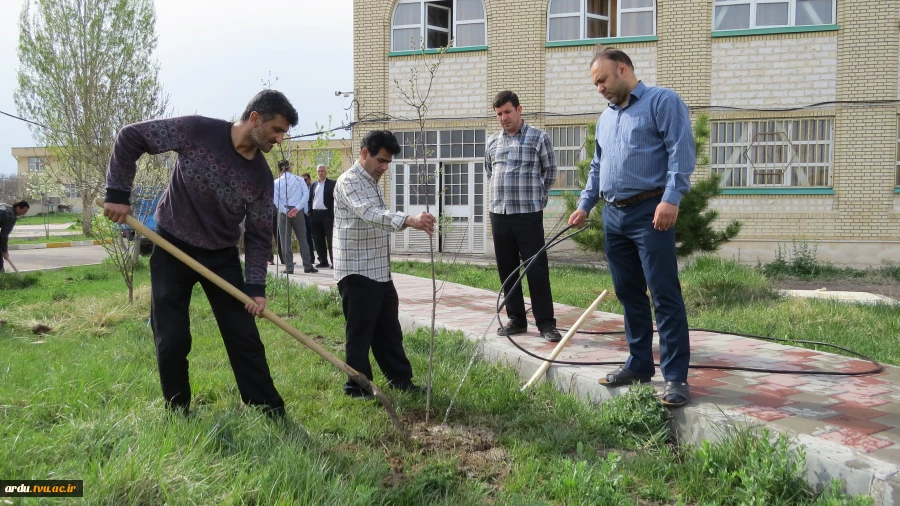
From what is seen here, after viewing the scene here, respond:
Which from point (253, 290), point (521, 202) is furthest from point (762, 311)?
point (253, 290)

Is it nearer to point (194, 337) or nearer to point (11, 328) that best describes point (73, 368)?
point (194, 337)

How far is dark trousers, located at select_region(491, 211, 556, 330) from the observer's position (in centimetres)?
550

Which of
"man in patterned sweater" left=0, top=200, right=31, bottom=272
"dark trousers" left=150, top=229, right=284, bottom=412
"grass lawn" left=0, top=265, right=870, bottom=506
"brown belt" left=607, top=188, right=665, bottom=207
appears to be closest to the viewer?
"grass lawn" left=0, top=265, right=870, bottom=506

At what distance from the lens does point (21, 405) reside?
12.1ft

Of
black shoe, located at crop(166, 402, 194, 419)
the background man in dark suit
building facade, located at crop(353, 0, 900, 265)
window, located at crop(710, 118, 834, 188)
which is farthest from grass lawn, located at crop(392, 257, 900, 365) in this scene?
window, located at crop(710, 118, 834, 188)

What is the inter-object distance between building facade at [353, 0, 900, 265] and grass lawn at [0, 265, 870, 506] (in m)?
9.36

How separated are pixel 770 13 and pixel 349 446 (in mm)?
14646

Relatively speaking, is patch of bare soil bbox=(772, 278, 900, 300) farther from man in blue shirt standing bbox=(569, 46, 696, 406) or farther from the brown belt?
the brown belt

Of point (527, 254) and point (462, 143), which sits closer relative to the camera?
point (527, 254)

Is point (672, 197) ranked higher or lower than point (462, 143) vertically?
lower

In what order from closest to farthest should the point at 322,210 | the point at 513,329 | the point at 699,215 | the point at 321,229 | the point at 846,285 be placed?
the point at 513,329 < the point at 699,215 < the point at 846,285 < the point at 322,210 < the point at 321,229

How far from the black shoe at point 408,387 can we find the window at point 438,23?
42.2 feet

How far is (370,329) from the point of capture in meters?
4.29

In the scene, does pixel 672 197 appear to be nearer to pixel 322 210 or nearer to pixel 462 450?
pixel 462 450
